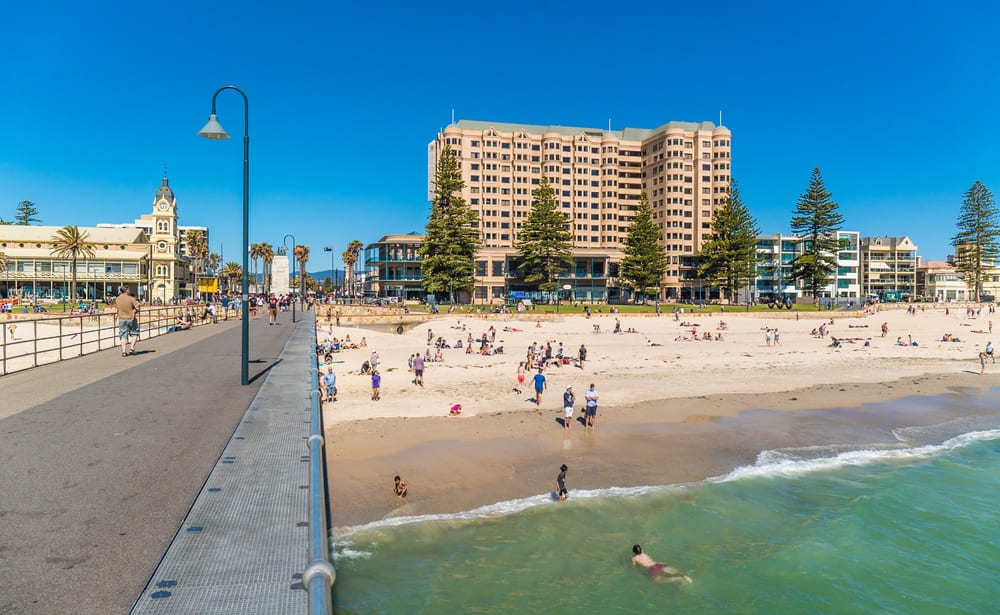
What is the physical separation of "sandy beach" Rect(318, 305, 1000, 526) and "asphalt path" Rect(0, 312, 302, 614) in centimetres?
318

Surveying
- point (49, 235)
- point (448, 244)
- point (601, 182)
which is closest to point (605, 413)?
point (448, 244)

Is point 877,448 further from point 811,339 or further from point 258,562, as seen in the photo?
point 811,339

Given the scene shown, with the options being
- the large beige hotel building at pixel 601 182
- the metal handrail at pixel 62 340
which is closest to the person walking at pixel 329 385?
the metal handrail at pixel 62 340

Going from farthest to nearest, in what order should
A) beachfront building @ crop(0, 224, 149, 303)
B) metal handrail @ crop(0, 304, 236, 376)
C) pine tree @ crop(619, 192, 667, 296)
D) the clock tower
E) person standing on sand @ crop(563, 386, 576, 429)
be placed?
the clock tower < pine tree @ crop(619, 192, 667, 296) < beachfront building @ crop(0, 224, 149, 303) < person standing on sand @ crop(563, 386, 576, 429) < metal handrail @ crop(0, 304, 236, 376)

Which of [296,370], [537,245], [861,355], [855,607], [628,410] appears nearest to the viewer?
[855,607]

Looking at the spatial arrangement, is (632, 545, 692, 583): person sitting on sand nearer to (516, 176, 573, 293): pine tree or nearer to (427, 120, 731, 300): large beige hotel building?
(516, 176, 573, 293): pine tree

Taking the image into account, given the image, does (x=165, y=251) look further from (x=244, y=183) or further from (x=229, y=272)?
(x=244, y=183)

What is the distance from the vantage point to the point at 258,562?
4270 mm

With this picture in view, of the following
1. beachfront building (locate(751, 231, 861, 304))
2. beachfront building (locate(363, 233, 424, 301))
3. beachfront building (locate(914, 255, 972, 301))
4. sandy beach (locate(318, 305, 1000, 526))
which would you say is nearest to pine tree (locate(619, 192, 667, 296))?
beachfront building (locate(363, 233, 424, 301))

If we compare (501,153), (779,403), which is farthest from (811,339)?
(501,153)

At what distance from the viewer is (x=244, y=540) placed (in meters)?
4.60

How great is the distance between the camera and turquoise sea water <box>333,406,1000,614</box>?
7.93 metres

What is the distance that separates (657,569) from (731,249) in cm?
7740

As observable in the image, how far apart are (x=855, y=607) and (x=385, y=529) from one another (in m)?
7.55
